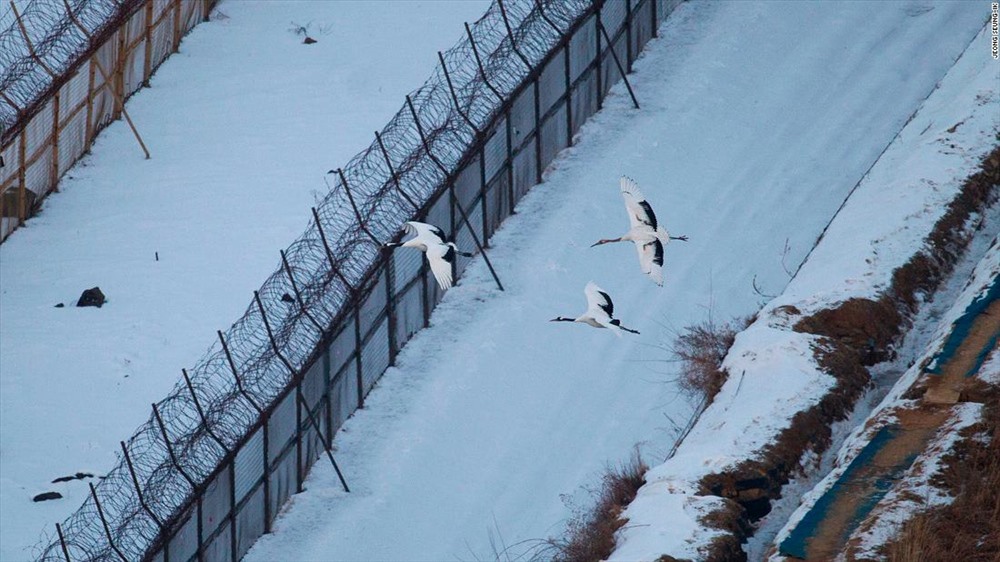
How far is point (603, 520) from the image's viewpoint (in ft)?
58.6

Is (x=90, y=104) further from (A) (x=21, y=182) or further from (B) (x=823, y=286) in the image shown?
(B) (x=823, y=286)

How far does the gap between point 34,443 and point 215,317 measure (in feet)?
11.1

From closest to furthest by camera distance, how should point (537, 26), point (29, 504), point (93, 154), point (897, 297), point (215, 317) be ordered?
1. point (897, 297)
2. point (29, 504)
3. point (215, 317)
4. point (537, 26)
5. point (93, 154)

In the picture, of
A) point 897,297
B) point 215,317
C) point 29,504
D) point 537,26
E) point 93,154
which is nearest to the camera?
point 897,297

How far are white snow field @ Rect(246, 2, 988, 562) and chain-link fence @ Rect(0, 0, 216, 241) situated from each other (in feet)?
25.7

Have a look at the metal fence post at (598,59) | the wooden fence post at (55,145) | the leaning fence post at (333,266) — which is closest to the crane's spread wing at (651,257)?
the leaning fence post at (333,266)

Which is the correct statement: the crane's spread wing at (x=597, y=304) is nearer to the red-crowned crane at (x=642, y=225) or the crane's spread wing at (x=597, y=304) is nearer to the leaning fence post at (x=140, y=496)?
the red-crowned crane at (x=642, y=225)

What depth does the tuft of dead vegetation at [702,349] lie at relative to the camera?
2103 centimetres

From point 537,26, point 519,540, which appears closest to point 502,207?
point 537,26

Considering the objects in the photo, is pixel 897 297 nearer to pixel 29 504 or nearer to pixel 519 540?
pixel 519 540

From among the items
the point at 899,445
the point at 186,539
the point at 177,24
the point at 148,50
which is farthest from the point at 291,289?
the point at 899,445

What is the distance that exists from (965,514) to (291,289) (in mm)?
11402

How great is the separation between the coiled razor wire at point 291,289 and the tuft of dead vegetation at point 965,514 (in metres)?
8.77

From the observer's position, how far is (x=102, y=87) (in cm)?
2869
